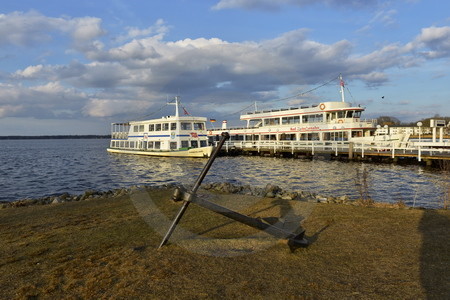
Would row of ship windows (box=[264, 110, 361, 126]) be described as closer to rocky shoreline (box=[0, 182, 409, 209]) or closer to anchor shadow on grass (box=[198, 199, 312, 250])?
rocky shoreline (box=[0, 182, 409, 209])

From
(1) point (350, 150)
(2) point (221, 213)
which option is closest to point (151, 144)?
(1) point (350, 150)

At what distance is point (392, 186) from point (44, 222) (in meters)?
19.0

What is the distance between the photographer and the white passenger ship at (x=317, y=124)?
131 feet

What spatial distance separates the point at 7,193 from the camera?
20078mm

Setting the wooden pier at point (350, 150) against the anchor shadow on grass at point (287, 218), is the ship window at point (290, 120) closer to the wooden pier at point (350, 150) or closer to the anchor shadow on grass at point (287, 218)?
the wooden pier at point (350, 150)

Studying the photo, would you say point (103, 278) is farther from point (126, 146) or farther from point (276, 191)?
point (126, 146)

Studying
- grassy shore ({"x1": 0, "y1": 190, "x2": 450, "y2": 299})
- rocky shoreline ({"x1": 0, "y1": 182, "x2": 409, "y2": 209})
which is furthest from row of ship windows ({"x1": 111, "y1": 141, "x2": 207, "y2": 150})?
grassy shore ({"x1": 0, "y1": 190, "x2": 450, "y2": 299})

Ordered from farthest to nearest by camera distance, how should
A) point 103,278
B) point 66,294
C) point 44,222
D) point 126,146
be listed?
point 126,146
point 44,222
point 103,278
point 66,294

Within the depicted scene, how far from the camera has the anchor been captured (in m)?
5.16

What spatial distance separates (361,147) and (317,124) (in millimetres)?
9032

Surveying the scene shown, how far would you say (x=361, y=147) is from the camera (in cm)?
3444

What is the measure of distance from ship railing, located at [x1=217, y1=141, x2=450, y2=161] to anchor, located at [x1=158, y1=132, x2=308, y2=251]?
27371mm

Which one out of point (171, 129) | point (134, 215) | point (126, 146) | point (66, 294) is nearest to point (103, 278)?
point (66, 294)

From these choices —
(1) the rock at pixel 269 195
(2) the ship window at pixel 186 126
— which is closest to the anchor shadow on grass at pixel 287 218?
(1) the rock at pixel 269 195
